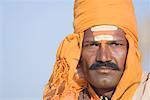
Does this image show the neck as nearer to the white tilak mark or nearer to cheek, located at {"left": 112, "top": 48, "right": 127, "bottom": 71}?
cheek, located at {"left": 112, "top": 48, "right": 127, "bottom": 71}

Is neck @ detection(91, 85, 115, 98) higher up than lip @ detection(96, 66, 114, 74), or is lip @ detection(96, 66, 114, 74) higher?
lip @ detection(96, 66, 114, 74)

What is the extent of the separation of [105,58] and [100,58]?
34mm

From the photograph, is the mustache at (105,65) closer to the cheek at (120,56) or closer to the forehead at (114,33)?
the cheek at (120,56)

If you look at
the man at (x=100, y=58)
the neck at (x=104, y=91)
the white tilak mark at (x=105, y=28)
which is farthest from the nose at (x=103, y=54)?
the neck at (x=104, y=91)

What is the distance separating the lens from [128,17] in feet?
12.8

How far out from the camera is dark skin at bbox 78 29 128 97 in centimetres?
375

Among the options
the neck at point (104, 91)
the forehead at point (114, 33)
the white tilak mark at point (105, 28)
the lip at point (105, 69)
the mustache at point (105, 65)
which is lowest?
the neck at point (104, 91)

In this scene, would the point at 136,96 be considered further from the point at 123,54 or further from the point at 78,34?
the point at 78,34

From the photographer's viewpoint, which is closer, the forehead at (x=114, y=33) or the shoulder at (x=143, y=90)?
the shoulder at (x=143, y=90)

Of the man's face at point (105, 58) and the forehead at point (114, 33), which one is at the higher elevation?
the forehead at point (114, 33)

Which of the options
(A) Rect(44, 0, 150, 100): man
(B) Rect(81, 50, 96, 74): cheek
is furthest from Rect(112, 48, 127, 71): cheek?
(B) Rect(81, 50, 96, 74): cheek

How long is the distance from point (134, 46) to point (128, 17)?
0.21 m

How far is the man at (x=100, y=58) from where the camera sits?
3.76m

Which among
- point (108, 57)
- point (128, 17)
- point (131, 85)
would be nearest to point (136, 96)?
point (131, 85)
